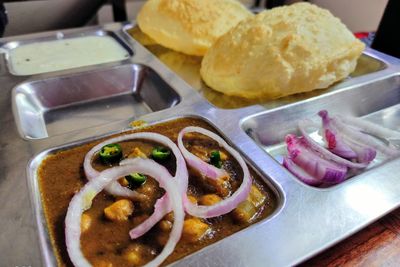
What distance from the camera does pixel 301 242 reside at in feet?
3.19

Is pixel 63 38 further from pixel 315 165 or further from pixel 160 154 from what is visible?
pixel 315 165

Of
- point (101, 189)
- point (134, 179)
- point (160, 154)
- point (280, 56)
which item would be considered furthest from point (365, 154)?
point (101, 189)

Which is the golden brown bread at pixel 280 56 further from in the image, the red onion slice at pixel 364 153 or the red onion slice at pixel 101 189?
the red onion slice at pixel 101 189

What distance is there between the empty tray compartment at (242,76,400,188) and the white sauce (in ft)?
3.37

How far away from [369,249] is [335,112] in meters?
0.94

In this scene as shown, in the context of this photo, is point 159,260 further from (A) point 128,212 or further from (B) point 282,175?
(B) point 282,175

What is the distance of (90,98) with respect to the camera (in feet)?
6.60

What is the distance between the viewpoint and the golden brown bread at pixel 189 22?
7.05 feet

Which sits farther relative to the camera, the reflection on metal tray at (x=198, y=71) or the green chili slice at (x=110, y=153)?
the reflection on metal tray at (x=198, y=71)

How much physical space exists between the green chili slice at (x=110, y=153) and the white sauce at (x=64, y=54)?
38.6 inches

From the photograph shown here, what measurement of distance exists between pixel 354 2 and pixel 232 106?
8.15 ft

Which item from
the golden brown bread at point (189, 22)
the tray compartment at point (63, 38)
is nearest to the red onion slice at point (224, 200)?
the golden brown bread at point (189, 22)

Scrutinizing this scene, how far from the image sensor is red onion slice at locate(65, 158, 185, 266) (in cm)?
92

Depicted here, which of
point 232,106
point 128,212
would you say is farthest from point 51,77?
point 128,212
